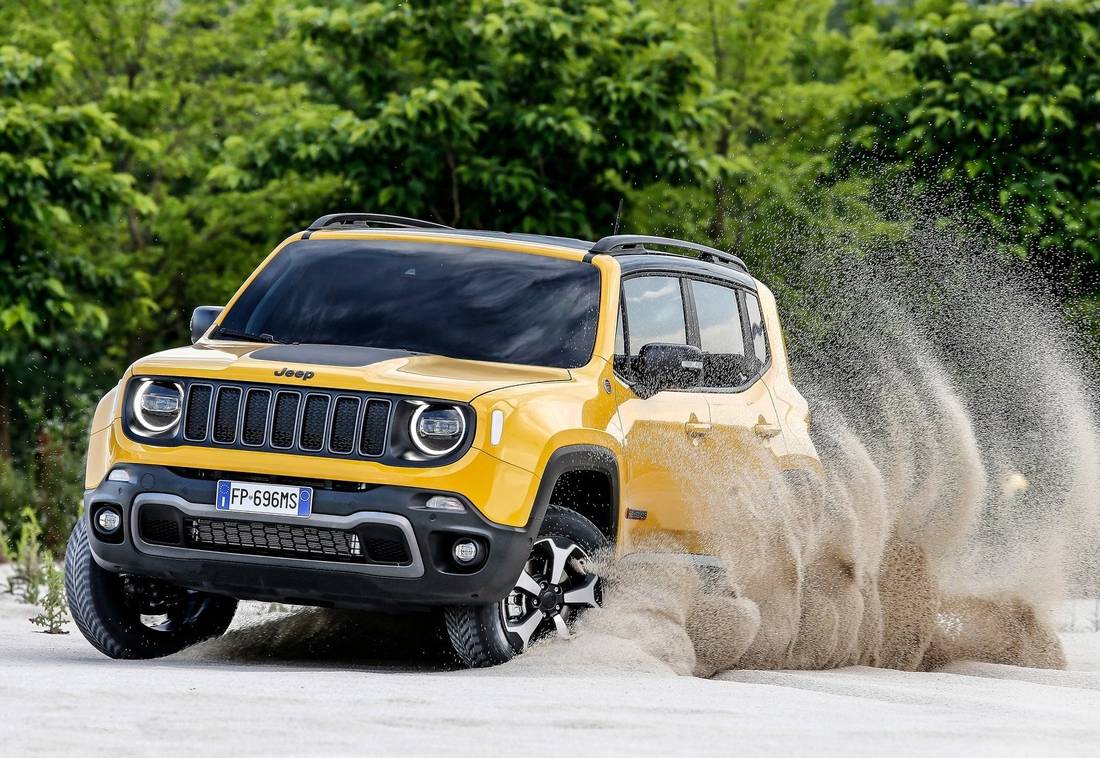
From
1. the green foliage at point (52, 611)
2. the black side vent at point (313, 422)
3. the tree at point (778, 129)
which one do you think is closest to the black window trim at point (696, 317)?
the black side vent at point (313, 422)

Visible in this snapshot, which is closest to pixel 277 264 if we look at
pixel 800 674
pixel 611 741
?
pixel 800 674

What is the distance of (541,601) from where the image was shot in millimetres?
6934

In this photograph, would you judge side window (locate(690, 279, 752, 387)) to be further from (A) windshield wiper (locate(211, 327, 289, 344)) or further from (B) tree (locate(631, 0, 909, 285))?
(B) tree (locate(631, 0, 909, 285))

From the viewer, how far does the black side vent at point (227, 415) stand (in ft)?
22.3

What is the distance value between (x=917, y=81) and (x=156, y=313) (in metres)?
8.99

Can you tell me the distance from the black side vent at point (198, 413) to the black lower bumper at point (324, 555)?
153 millimetres

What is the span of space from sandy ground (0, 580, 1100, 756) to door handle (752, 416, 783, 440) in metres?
1.55

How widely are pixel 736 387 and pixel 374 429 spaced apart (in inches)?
94.9

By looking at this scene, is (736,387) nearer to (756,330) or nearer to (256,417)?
(756,330)

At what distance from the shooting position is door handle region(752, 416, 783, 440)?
8.41 meters

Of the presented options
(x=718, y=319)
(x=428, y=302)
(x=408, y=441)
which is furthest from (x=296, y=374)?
(x=718, y=319)

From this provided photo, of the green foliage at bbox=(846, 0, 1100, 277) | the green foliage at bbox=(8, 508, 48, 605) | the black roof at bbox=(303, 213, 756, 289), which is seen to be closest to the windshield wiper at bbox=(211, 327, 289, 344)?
the black roof at bbox=(303, 213, 756, 289)

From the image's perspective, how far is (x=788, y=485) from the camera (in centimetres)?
852

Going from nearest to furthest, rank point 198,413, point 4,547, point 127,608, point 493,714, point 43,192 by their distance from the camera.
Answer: point 493,714, point 198,413, point 127,608, point 4,547, point 43,192
